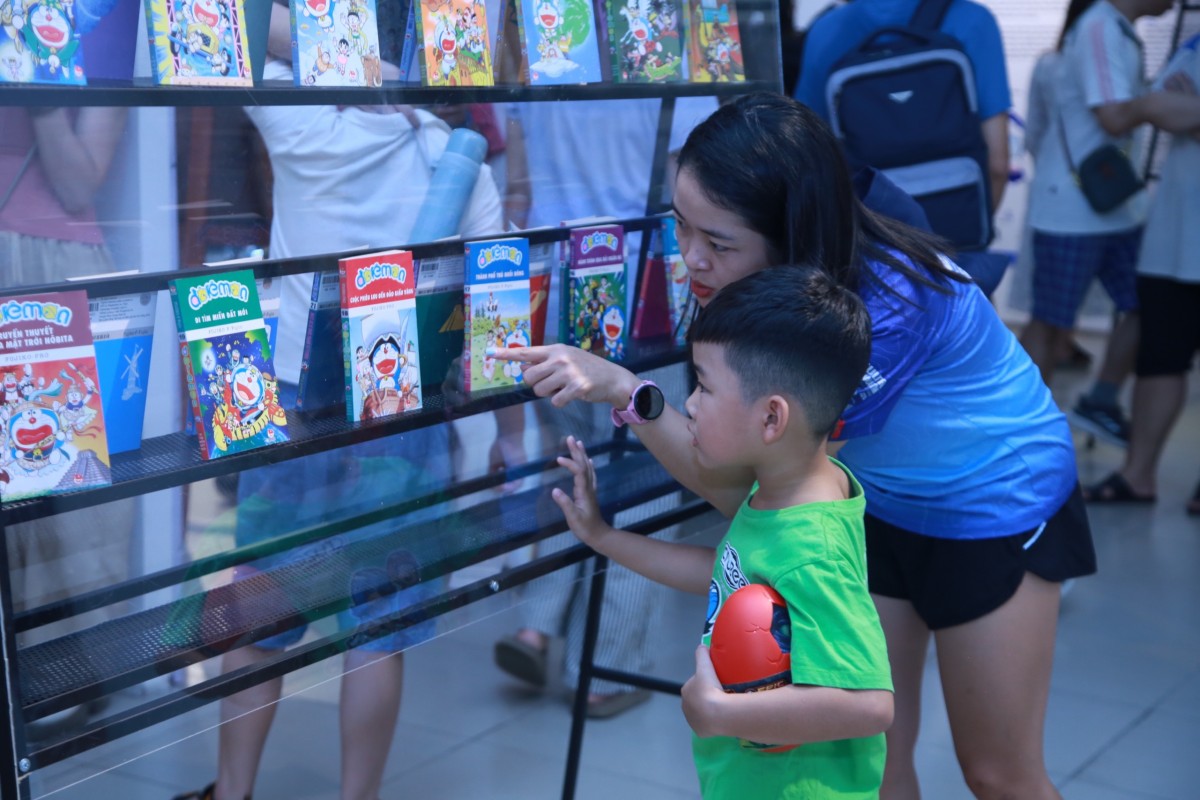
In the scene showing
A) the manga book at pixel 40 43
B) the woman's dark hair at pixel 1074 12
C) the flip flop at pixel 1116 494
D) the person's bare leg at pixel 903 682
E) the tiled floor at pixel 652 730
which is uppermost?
the woman's dark hair at pixel 1074 12

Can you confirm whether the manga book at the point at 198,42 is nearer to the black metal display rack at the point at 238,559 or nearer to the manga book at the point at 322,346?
the black metal display rack at the point at 238,559

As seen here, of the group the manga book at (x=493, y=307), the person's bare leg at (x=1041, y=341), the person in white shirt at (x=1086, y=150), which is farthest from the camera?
the person's bare leg at (x=1041, y=341)

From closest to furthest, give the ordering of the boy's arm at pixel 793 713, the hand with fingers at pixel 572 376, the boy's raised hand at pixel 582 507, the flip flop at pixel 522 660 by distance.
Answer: the boy's arm at pixel 793 713, the hand with fingers at pixel 572 376, the boy's raised hand at pixel 582 507, the flip flop at pixel 522 660

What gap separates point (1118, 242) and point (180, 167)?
3713 mm

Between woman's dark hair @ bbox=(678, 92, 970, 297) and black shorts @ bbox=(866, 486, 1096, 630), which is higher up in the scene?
woman's dark hair @ bbox=(678, 92, 970, 297)

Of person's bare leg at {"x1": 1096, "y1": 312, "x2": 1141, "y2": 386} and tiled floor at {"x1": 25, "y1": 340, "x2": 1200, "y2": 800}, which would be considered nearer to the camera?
tiled floor at {"x1": 25, "y1": 340, "x2": 1200, "y2": 800}

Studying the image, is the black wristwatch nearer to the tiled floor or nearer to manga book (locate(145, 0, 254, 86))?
manga book (locate(145, 0, 254, 86))

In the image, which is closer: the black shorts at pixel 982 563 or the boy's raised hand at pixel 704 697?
the boy's raised hand at pixel 704 697

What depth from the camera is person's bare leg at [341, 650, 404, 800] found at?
2270 mm

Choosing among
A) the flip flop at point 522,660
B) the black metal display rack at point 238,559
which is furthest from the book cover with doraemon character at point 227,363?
the flip flop at point 522,660

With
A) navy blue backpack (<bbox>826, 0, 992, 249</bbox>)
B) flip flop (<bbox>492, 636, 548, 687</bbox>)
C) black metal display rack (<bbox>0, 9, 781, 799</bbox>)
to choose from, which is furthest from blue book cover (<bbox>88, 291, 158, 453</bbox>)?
navy blue backpack (<bbox>826, 0, 992, 249</bbox>)

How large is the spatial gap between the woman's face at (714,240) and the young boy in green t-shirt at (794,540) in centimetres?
10

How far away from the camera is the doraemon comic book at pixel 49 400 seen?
4.45 ft

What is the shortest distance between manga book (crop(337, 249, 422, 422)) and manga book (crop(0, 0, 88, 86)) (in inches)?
16.1
